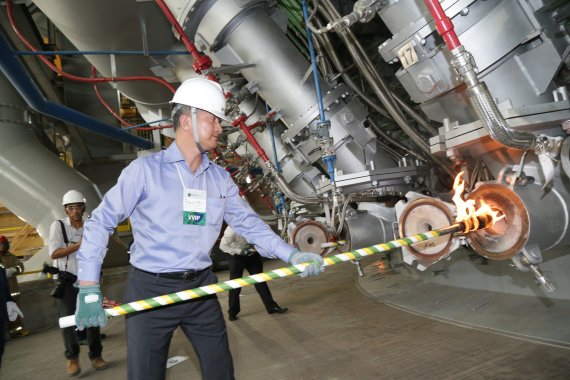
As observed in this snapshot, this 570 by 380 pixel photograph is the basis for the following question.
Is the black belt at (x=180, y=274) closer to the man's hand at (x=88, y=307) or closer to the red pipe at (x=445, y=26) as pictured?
the man's hand at (x=88, y=307)

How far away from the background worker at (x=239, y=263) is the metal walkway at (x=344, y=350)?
0.39 feet

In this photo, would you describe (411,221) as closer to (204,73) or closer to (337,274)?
(204,73)

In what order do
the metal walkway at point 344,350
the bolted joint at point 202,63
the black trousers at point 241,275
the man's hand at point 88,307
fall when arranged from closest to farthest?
the man's hand at point 88,307
the metal walkway at point 344,350
the bolted joint at point 202,63
the black trousers at point 241,275

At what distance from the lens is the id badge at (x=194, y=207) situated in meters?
1.64

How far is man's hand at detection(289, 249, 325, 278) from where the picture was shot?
5.58ft

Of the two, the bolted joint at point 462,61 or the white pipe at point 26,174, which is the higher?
the white pipe at point 26,174

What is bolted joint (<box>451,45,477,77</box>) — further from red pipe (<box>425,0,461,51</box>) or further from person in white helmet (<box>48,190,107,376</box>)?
person in white helmet (<box>48,190,107,376</box>)

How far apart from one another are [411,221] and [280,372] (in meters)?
1.23

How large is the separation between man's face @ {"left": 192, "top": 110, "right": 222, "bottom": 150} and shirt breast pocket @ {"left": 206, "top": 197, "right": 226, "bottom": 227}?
234 mm

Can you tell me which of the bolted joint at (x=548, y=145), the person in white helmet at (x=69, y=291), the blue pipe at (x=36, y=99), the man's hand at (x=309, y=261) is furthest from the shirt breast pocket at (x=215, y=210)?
the blue pipe at (x=36, y=99)

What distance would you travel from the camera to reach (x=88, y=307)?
4.63ft

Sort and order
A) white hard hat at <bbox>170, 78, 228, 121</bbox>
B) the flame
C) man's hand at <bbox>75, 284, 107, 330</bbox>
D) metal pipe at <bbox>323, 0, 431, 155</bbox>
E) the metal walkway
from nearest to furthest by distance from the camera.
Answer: man's hand at <bbox>75, 284, 107, 330</bbox>
white hard hat at <bbox>170, 78, 228, 121</bbox>
the flame
the metal walkway
metal pipe at <bbox>323, 0, 431, 155</bbox>

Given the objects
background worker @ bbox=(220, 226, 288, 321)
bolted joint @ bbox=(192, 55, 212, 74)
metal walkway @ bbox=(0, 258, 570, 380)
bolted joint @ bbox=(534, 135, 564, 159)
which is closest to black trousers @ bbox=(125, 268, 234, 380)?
metal walkway @ bbox=(0, 258, 570, 380)

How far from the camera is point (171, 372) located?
108 inches
